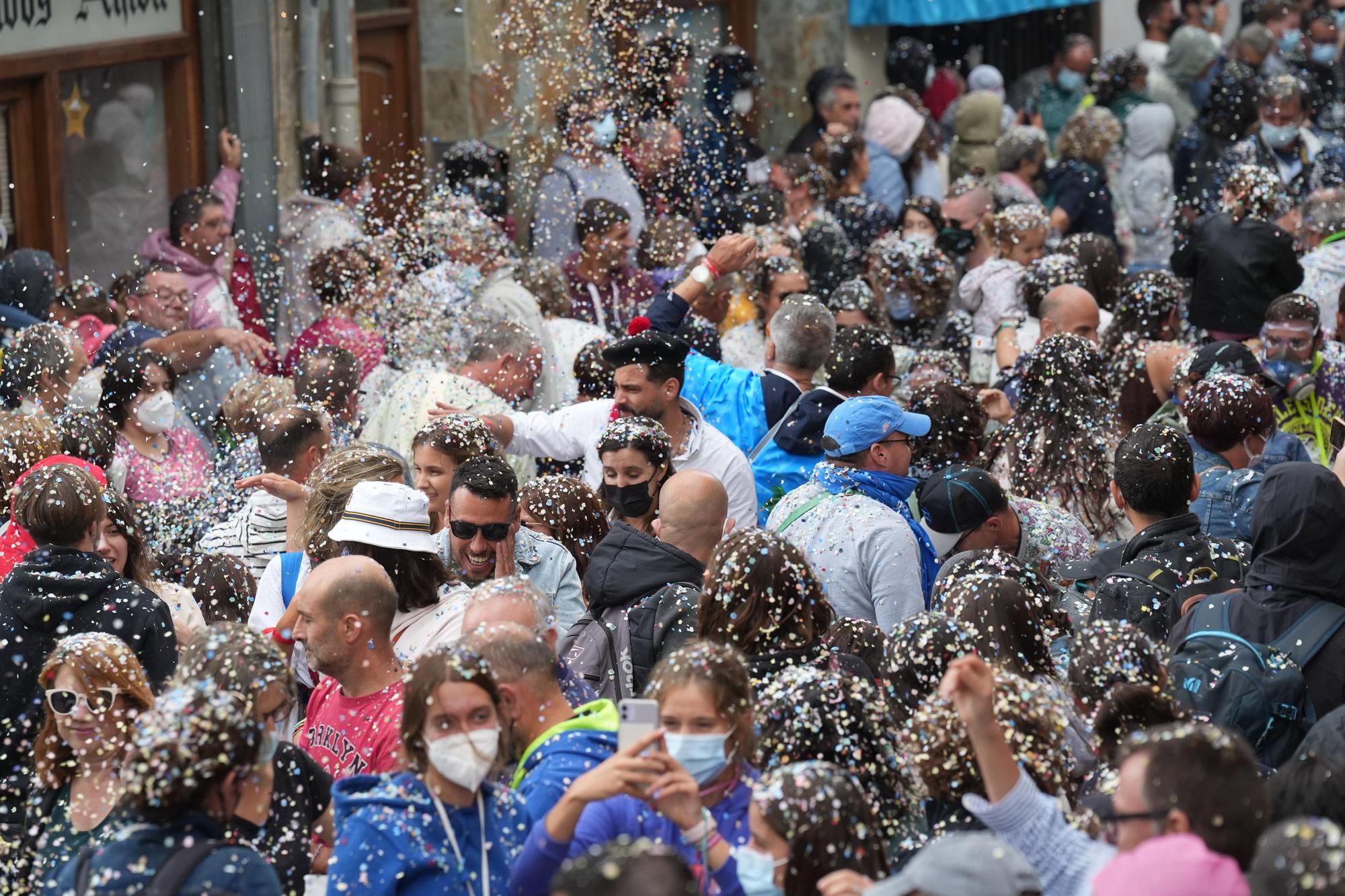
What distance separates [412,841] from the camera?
3381 millimetres

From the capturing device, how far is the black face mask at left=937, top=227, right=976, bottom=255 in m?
9.74

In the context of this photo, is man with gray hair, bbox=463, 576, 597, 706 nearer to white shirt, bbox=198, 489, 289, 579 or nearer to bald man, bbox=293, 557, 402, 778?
bald man, bbox=293, 557, 402, 778

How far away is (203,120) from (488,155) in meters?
1.75

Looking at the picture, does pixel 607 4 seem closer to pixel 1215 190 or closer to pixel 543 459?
pixel 1215 190

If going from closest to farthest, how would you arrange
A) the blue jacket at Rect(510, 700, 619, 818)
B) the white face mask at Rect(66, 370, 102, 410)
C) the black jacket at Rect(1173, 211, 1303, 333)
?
the blue jacket at Rect(510, 700, 619, 818) → the white face mask at Rect(66, 370, 102, 410) → the black jacket at Rect(1173, 211, 1303, 333)

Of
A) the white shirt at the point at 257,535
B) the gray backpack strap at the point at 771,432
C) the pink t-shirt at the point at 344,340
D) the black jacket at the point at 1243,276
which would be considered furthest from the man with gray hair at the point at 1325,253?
the white shirt at the point at 257,535

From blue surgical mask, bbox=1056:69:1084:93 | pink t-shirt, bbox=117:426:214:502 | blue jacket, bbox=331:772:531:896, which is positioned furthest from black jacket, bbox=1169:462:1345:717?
blue surgical mask, bbox=1056:69:1084:93

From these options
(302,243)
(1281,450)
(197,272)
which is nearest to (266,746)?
(1281,450)

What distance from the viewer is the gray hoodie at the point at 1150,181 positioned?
11938 mm

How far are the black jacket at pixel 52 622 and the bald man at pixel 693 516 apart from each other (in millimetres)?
1439

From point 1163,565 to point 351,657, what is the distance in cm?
231

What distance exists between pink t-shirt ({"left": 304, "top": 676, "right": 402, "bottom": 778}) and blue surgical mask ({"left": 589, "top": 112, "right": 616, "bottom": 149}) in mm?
6325

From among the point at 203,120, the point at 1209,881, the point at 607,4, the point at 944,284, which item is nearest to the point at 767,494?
the point at 944,284

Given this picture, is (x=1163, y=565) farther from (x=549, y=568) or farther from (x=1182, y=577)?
(x=549, y=568)
